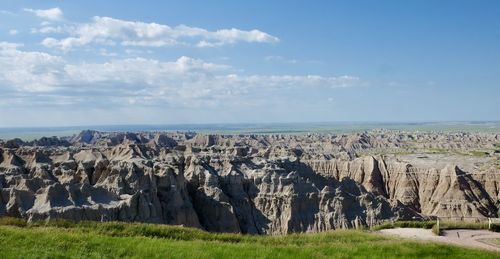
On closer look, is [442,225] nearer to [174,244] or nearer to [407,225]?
[407,225]

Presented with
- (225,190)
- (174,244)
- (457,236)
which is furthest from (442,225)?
(225,190)

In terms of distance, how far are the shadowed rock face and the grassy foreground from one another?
24.2m

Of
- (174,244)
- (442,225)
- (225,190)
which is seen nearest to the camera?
(174,244)

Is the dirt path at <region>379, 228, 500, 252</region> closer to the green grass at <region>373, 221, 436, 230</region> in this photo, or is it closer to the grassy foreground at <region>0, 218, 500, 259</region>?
the green grass at <region>373, 221, 436, 230</region>

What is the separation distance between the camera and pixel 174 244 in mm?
13148

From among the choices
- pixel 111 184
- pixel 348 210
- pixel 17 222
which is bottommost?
pixel 348 210

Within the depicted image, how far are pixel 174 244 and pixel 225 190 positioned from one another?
46.7 meters

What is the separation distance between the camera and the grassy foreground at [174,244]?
12102 mm

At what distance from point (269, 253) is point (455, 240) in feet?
26.2

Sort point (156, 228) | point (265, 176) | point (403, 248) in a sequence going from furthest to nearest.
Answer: point (265, 176) < point (156, 228) < point (403, 248)

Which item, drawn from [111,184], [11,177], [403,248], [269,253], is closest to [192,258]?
[269,253]

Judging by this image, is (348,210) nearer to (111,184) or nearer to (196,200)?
(196,200)

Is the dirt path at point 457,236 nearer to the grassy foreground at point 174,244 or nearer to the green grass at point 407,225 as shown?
the green grass at point 407,225

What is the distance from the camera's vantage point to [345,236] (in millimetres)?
17094
